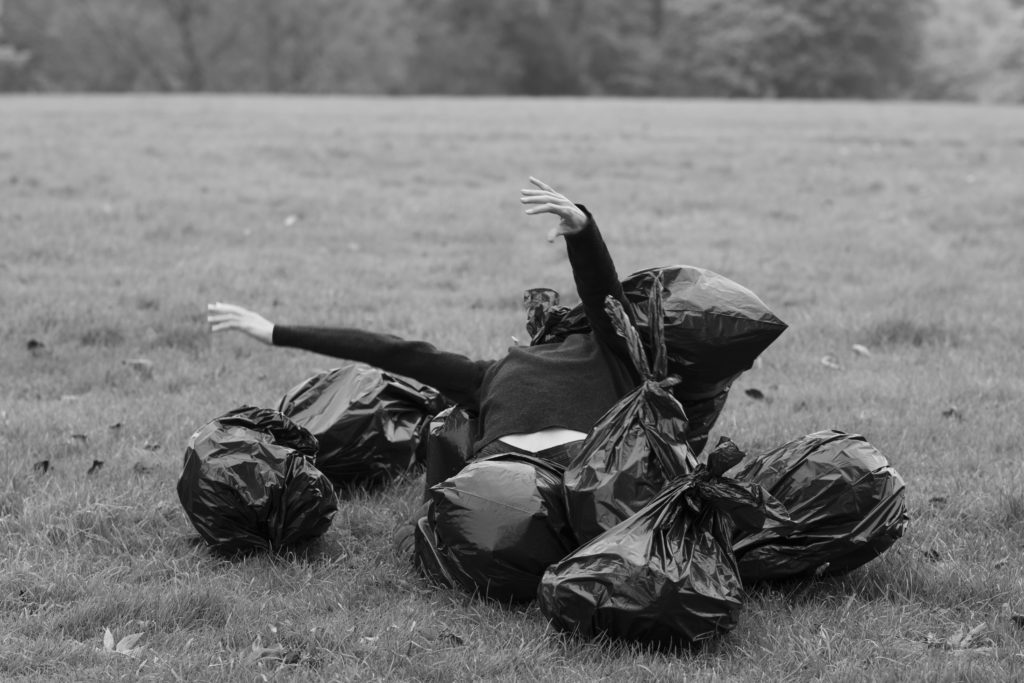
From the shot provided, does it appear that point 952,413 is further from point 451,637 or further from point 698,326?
point 451,637

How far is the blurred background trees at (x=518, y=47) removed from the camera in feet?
169

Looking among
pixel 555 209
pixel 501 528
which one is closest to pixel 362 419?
pixel 501 528

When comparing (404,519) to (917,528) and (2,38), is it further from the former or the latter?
(2,38)

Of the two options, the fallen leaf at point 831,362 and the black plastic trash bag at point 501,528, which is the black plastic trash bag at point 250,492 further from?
the fallen leaf at point 831,362

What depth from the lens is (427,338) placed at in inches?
270

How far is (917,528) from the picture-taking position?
416 cm

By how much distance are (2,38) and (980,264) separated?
51438 millimetres

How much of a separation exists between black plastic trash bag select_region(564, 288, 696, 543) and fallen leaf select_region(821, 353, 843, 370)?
122 inches

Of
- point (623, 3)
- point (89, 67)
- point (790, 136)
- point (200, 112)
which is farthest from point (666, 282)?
point (623, 3)

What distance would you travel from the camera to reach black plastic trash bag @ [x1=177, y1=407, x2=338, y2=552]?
3.91 metres

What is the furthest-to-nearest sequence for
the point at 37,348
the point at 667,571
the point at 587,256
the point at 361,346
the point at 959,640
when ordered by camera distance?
1. the point at 37,348
2. the point at 361,346
3. the point at 587,256
4. the point at 959,640
5. the point at 667,571

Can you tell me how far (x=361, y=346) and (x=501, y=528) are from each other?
0.91 m

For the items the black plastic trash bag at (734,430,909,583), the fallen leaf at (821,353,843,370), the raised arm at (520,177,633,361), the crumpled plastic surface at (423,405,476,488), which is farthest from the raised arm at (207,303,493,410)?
the fallen leaf at (821,353,843,370)

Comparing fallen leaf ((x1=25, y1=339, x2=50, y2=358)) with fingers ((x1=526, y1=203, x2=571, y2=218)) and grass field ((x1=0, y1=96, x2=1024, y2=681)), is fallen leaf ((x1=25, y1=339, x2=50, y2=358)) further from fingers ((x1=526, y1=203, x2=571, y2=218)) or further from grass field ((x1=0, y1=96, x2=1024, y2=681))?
fingers ((x1=526, y1=203, x2=571, y2=218))
